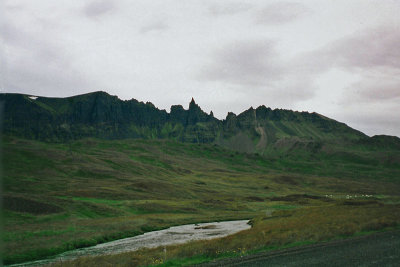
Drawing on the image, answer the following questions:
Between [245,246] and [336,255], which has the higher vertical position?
[336,255]

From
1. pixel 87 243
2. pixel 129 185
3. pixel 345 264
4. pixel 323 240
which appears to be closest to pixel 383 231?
pixel 323 240

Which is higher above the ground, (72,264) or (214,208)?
(72,264)

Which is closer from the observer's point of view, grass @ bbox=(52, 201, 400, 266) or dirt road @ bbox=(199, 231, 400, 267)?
dirt road @ bbox=(199, 231, 400, 267)

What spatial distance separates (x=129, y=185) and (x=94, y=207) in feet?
184

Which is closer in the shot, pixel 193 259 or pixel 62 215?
pixel 193 259

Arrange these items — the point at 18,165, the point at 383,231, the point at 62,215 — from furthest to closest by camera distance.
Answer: the point at 18,165 < the point at 62,215 < the point at 383,231

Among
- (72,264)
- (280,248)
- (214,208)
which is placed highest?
(280,248)

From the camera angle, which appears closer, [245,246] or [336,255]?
[336,255]

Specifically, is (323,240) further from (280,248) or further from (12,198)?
(12,198)

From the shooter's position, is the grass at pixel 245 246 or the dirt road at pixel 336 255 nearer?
the dirt road at pixel 336 255

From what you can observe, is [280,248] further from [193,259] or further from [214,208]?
[214,208]

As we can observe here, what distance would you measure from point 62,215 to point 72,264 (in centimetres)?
4751

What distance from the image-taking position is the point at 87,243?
53625mm

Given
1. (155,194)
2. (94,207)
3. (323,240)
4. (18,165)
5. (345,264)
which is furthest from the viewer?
(18,165)
